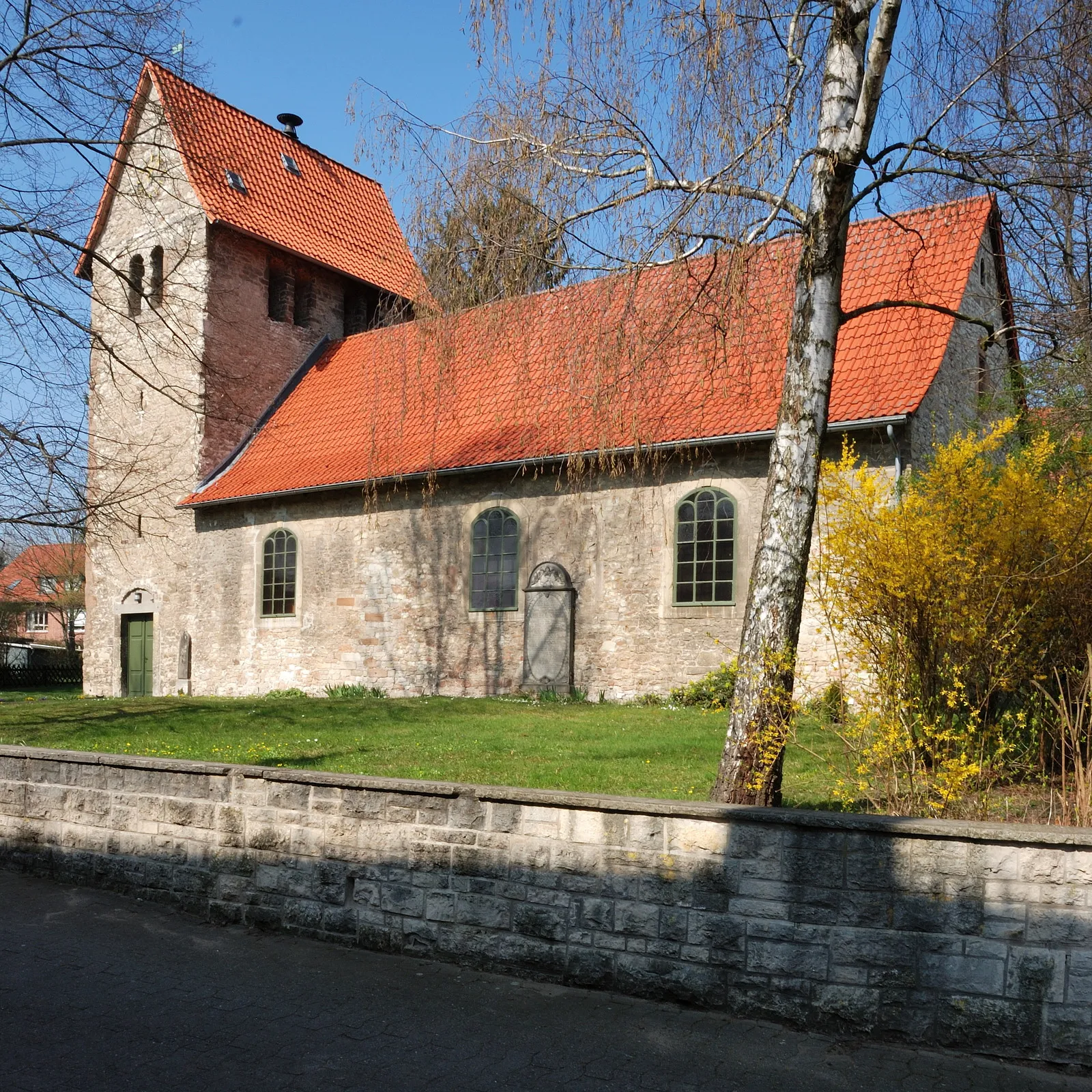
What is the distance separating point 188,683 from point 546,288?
18467mm

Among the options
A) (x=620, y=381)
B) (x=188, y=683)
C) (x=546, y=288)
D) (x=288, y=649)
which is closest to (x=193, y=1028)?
(x=620, y=381)

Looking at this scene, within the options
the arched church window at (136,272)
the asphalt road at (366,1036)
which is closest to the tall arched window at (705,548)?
the asphalt road at (366,1036)

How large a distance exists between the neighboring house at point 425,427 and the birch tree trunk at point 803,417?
0.27m

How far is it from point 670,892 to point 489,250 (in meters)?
4.14

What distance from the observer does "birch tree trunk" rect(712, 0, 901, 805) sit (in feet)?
21.8

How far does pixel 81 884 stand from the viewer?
728 cm

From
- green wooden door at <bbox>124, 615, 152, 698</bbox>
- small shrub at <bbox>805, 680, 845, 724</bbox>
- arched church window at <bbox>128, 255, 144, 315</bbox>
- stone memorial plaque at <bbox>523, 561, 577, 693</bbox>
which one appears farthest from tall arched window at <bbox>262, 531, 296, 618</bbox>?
small shrub at <bbox>805, 680, 845, 724</bbox>

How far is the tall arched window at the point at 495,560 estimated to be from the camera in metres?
18.7

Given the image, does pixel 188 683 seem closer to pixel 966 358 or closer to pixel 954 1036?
pixel 966 358

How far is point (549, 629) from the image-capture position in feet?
58.8

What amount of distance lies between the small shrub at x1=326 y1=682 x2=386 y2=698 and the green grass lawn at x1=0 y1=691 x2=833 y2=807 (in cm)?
169

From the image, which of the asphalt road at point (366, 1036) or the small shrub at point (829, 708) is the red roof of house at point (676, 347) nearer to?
the small shrub at point (829, 708)

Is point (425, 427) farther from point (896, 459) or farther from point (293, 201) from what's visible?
point (293, 201)

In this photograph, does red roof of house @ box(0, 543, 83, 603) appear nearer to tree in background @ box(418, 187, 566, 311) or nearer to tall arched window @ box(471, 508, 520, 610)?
tall arched window @ box(471, 508, 520, 610)
